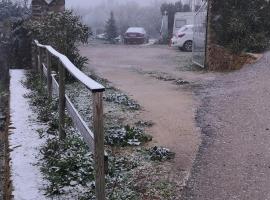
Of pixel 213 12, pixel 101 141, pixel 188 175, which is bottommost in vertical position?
pixel 188 175

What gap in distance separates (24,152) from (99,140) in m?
2.40

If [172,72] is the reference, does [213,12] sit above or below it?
above

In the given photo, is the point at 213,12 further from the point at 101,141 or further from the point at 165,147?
the point at 101,141

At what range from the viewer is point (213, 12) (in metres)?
15.8

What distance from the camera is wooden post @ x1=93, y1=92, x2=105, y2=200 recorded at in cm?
370

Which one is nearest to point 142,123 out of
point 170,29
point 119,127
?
point 119,127

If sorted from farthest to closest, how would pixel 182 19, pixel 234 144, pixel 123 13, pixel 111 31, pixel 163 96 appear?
pixel 123 13 → pixel 111 31 → pixel 182 19 → pixel 163 96 → pixel 234 144

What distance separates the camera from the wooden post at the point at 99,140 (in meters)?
3.70

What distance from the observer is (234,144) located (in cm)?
679

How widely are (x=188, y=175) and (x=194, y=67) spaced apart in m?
11.4

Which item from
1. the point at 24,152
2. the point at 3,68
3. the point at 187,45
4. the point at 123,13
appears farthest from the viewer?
the point at 123,13

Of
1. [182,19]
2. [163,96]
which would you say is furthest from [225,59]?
[182,19]

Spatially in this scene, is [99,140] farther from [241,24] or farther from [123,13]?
[123,13]

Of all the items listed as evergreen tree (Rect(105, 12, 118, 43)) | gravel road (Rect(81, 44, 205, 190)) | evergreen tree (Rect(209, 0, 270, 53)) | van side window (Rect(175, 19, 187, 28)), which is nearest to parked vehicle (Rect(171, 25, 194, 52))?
gravel road (Rect(81, 44, 205, 190))
